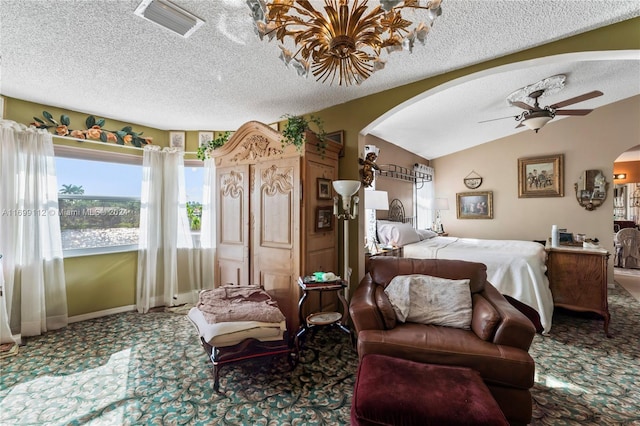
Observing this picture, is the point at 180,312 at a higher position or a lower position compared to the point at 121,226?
lower

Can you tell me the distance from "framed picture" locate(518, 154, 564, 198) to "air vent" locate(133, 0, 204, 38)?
652 centimetres

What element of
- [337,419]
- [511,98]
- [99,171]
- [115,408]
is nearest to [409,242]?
[511,98]

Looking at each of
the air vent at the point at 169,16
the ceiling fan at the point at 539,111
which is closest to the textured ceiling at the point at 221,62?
the air vent at the point at 169,16

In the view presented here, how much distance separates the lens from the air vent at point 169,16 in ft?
5.65

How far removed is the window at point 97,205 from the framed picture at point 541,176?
713 centimetres

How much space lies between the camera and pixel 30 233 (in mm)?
3031

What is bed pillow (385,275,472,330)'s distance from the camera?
2208mm

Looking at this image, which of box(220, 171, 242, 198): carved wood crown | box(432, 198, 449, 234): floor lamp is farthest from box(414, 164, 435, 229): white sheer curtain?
box(220, 171, 242, 198): carved wood crown

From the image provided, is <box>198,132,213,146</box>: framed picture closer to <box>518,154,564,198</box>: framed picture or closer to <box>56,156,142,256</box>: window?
<box>56,156,142,256</box>: window

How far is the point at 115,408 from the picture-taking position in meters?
1.93

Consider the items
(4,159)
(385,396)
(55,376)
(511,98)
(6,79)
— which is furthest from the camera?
(511,98)

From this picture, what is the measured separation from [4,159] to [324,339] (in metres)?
3.76

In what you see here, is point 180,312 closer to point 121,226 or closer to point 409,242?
point 121,226

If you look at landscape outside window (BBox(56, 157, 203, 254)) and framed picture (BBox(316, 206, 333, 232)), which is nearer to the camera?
framed picture (BBox(316, 206, 333, 232))
